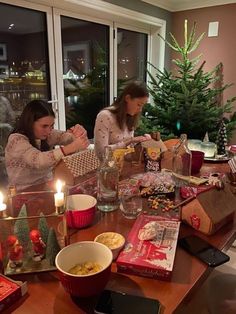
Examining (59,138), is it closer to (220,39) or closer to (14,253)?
(14,253)

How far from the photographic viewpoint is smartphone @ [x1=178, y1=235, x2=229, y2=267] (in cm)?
85

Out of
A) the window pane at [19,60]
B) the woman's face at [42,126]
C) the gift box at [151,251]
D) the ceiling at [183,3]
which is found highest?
the ceiling at [183,3]

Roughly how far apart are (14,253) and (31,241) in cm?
6

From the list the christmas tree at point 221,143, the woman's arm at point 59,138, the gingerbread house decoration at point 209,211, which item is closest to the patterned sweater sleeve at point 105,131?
the woman's arm at point 59,138

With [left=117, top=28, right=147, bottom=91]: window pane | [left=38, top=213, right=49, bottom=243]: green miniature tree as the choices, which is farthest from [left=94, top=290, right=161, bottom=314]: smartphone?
[left=117, top=28, right=147, bottom=91]: window pane

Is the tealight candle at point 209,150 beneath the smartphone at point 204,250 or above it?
above

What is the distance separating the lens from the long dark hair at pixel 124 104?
2146 mm

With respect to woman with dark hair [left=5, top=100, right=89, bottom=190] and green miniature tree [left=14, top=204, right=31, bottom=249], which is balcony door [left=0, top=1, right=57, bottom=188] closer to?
woman with dark hair [left=5, top=100, right=89, bottom=190]

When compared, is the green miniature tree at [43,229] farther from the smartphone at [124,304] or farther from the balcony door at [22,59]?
the balcony door at [22,59]

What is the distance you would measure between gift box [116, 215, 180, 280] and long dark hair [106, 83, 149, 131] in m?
1.29

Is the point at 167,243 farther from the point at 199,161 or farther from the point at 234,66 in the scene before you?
the point at 234,66

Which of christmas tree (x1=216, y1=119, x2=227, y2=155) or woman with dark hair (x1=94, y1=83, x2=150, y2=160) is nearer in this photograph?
christmas tree (x1=216, y1=119, x2=227, y2=155)

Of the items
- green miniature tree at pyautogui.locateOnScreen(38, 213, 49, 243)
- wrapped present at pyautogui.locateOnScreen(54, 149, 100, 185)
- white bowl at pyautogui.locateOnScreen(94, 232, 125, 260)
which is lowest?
white bowl at pyautogui.locateOnScreen(94, 232, 125, 260)

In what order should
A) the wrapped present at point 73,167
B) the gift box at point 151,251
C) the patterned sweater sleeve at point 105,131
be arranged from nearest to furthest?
1. the gift box at point 151,251
2. the wrapped present at point 73,167
3. the patterned sweater sleeve at point 105,131
